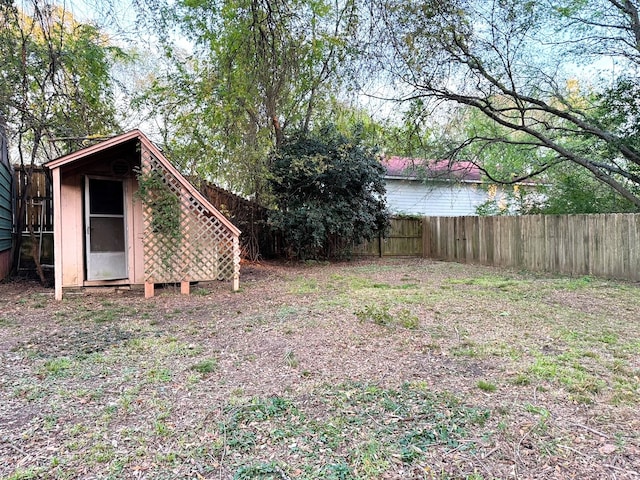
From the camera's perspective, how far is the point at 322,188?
11586mm

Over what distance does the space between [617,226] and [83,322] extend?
31.4 feet

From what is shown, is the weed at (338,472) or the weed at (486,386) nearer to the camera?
the weed at (338,472)

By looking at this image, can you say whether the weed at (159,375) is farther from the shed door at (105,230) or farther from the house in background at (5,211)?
the house in background at (5,211)

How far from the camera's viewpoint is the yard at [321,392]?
210cm

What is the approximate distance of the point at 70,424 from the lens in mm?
2490

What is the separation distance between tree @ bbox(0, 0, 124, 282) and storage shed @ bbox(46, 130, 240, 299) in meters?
0.75

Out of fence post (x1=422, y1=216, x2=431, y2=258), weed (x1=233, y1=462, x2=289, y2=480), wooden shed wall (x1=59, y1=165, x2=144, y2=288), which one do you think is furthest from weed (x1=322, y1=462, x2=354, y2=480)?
fence post (x1=422, y1=216, x2=431, y2=258)

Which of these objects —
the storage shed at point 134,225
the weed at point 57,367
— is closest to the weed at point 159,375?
the weed at point 57,367

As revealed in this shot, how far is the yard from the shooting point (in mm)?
2098

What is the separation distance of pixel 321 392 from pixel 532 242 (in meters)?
9.10

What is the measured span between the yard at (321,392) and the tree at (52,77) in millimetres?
3149

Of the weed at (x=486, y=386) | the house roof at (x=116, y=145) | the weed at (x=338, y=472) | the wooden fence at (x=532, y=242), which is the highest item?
the house roof at (x=116, y=145)

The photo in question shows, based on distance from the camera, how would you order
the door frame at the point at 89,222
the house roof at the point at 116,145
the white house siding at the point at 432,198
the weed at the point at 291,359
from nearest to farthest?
the weed at the point at 291,359
the house roof at the point at 116,145
the door frame at the point at 89,222
the white house siding at the point at 432,198

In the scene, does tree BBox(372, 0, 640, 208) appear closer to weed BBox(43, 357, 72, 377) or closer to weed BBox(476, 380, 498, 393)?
weed BBox(476, 380, 498, 393)
